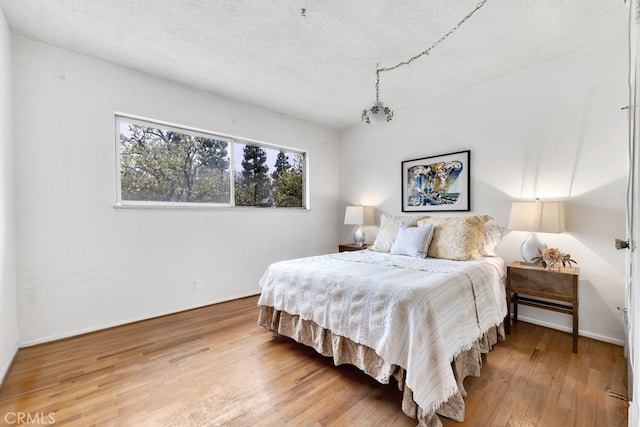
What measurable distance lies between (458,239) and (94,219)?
346cm

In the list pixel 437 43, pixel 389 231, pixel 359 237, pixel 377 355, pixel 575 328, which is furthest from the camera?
pixel 359 237

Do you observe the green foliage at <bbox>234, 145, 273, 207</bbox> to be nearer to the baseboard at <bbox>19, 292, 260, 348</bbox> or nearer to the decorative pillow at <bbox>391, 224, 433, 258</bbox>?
the baseboard at <bbox>19, 292, 260, 348</bbox>

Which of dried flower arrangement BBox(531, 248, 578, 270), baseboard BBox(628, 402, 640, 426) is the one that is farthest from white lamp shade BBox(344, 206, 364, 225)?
baseboard BBox(628, 402, 640, 426)

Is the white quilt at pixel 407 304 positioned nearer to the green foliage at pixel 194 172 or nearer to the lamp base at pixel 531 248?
the lamp base at pixel 531 248

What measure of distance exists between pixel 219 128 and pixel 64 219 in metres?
1.81

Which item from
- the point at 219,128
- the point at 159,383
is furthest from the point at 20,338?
the point at 219,128

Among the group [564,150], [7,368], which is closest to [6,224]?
[7,368]

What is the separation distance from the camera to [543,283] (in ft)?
8.04

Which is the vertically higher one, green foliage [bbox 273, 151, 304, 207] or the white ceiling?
the white ceiling

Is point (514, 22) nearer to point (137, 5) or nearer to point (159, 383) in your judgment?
point (137, 5)

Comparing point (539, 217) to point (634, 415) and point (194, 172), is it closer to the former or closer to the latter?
point (634, 415)

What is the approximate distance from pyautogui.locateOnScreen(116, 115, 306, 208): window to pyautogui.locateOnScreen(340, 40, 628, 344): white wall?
210 cm

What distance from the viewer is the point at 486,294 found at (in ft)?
7.30

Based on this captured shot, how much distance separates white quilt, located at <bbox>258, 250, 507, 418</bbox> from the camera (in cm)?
151
